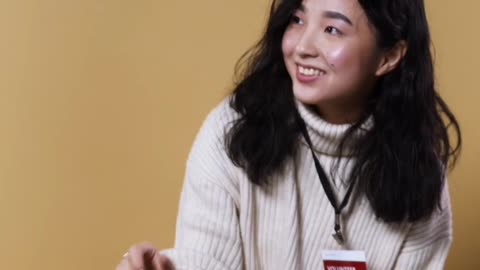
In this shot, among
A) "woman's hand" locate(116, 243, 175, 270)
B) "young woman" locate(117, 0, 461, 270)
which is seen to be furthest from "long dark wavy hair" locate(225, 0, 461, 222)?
"woman's hand" locate(116, 243, 175, 270)

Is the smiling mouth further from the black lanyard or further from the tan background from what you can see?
the tan background

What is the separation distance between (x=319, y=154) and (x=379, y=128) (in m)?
0.11

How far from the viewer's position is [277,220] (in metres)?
1.27

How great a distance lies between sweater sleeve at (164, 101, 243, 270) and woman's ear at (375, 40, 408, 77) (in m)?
0.27

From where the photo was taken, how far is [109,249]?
157 cm

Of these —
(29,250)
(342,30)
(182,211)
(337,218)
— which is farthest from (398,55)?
(29,250)

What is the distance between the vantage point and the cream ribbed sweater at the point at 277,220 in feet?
4.03

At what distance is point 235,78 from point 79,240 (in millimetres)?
442

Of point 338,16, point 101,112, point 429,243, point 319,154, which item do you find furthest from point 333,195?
point 101,112

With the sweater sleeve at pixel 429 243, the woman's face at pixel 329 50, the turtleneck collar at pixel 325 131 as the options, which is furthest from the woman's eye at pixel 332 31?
the sweater sleeve at pixel 429 243

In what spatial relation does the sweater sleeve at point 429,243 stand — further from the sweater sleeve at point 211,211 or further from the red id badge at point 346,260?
the sweater sleeve at point 211,211

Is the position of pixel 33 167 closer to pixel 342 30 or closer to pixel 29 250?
pixel 29 250

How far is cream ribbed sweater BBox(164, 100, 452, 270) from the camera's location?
1.23 metres

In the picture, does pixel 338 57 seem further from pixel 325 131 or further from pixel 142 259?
pixel 142 259
